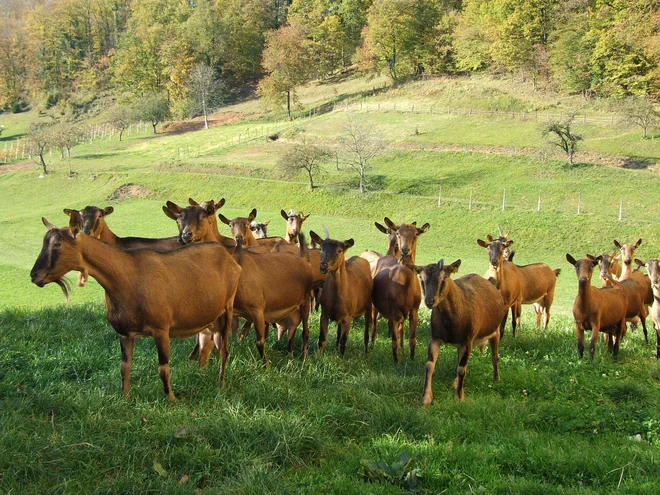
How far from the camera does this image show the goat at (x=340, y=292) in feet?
31.5

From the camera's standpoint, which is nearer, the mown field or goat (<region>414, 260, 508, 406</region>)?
the mown field

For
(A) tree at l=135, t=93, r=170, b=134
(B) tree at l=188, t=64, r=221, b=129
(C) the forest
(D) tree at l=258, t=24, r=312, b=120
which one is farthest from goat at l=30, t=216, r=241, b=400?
Result: (A) tree at l=135, t=93, r=170, b=134

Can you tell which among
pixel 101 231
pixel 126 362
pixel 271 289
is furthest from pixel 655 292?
pixel 101 231

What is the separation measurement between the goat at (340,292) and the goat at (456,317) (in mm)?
1633

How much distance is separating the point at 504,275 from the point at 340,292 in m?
4.68

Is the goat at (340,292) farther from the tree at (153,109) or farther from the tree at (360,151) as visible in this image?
the tree at (153,109)

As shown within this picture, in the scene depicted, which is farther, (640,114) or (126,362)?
(640,114)

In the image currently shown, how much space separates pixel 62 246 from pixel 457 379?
18.0 feet

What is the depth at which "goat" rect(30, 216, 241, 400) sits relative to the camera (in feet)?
21.1

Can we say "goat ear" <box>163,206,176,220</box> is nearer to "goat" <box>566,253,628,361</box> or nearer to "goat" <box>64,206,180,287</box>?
"goat" <box>64,206,180,287</box>

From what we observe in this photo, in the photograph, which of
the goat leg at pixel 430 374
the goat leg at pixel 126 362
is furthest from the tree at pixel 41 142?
the goat leg at pixel 430 374

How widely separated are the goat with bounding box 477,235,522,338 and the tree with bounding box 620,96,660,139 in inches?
1774

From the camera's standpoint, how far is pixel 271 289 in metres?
9.20

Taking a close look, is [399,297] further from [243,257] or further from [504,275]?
[504,275]
